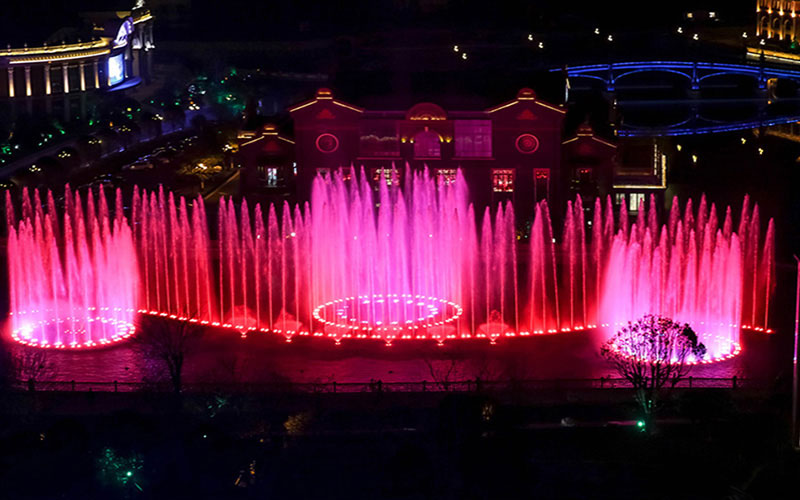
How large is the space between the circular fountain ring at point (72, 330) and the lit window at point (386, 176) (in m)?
15.7

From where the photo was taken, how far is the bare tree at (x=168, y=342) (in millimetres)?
34656

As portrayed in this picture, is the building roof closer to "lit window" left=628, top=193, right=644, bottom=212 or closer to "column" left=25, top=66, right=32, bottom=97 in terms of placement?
"column" left=25, top=66, right=32, bottom=97

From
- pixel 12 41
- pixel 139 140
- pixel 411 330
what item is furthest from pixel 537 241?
pixel 12 41

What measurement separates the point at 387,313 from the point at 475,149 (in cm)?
1422

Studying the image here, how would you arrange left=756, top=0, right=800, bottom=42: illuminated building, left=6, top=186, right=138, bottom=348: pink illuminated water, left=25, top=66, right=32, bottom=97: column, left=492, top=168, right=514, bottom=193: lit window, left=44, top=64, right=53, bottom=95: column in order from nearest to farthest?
left=6, top=186, right=138, bottom=348: pink illuminated water → left=492, top=168, right=514, bottom=193: lit window → left=25, top=66, right=32, bottom=97: column → left=44, top=64, right=53, bottom=95: column → left=756, top=0, right=800, bottom=42: illuminated building

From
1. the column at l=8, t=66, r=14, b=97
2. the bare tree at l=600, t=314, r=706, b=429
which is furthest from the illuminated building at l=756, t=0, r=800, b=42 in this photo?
the bare tree at l=600, t=314, r=706, b=429

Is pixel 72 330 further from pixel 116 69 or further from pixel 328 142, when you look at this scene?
pixel 116 69

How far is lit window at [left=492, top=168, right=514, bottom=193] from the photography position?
54.0 meters

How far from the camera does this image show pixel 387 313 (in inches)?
1633

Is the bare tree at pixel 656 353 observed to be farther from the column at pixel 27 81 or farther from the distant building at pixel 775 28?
the distant building at pixel 775 28

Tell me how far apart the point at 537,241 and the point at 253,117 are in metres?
17.2

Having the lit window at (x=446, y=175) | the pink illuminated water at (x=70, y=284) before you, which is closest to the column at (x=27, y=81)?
the pink illuminated water at (x=70, y=284)

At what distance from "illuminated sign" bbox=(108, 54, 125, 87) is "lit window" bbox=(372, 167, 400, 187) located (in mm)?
34199

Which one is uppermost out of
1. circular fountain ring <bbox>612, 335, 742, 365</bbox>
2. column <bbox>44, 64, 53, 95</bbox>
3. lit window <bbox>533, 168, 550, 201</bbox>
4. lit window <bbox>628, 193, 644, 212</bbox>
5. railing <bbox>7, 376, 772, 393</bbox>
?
column <bbox>44, 64, 53, 95</bbox>
